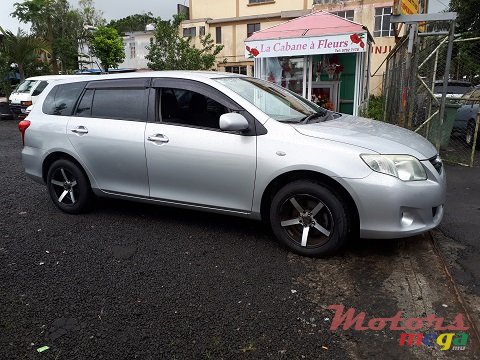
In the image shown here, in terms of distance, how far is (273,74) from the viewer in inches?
432

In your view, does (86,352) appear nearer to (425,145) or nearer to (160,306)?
(160,306)

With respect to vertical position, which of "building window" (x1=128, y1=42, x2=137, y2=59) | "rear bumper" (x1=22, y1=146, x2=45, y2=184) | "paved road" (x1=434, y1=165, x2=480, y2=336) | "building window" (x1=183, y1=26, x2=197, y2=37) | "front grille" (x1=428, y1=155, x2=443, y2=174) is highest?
"building window" (x1=183, y1=26, x2=197, y2=37)

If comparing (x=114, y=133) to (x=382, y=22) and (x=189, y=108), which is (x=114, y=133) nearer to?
(x=189, y=108)

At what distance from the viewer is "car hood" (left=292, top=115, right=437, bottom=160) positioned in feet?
11.8

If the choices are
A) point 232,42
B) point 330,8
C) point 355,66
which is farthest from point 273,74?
point 232,42

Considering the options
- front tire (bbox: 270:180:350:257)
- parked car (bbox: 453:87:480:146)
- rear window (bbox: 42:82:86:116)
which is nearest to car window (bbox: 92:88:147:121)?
rear window (bbox: 42:82:86:116)

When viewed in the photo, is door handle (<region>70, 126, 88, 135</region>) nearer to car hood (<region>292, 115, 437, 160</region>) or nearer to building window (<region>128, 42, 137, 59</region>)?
car hood (<region>292, 115, 437, 160</region>)

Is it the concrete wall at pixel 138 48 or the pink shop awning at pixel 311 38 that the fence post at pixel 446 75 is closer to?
the pink shop awning at pixel 311 38

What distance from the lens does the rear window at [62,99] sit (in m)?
4.97

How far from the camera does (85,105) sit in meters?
4.88

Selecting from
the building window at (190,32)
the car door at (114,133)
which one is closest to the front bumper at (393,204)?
the car door at (114,133)

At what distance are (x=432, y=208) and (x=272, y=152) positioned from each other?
1444 millimetres

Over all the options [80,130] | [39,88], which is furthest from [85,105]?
[39,88]

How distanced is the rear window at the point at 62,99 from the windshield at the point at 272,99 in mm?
1844
